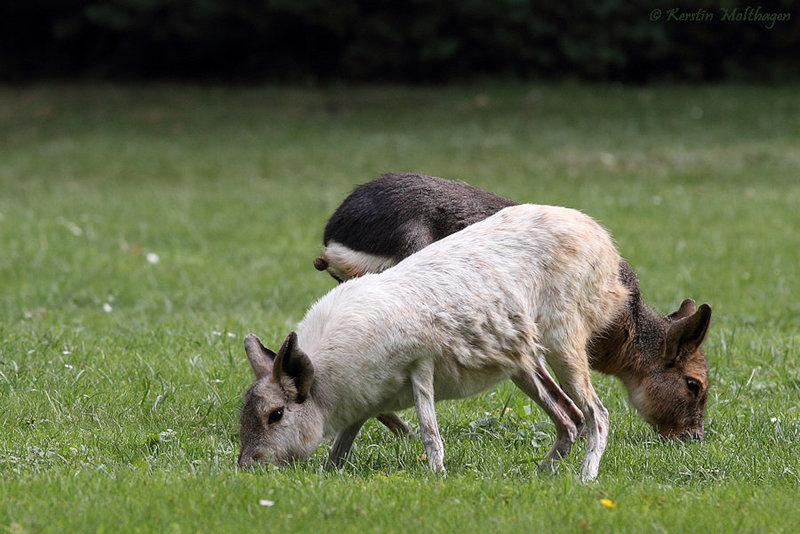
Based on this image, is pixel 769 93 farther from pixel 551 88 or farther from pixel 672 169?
pixel 672 169

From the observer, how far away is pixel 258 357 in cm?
523

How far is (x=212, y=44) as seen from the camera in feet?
82.7

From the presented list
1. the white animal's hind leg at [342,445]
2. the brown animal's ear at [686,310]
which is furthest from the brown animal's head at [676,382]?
the white animal's hind leg at [342,445]

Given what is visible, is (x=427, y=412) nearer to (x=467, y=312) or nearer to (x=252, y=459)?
(x=467, y=312)

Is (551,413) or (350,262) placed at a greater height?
(350,262)

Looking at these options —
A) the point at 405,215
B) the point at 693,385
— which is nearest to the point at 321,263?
the point at 405,215

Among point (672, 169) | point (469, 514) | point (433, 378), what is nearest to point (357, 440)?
point (433, 378)

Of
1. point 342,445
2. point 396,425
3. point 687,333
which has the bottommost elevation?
point 396,425

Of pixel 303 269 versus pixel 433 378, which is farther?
pixel 303 269

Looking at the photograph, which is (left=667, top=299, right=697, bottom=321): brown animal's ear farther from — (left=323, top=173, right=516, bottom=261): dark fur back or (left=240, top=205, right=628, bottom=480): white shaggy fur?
(left=323, top=173, right=516, bottom=261): dark fur back

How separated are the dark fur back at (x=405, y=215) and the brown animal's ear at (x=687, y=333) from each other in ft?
4.10

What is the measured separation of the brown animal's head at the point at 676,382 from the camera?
6.07 m

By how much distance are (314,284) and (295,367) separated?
18.5ft

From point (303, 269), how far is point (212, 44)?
49.7 ft
